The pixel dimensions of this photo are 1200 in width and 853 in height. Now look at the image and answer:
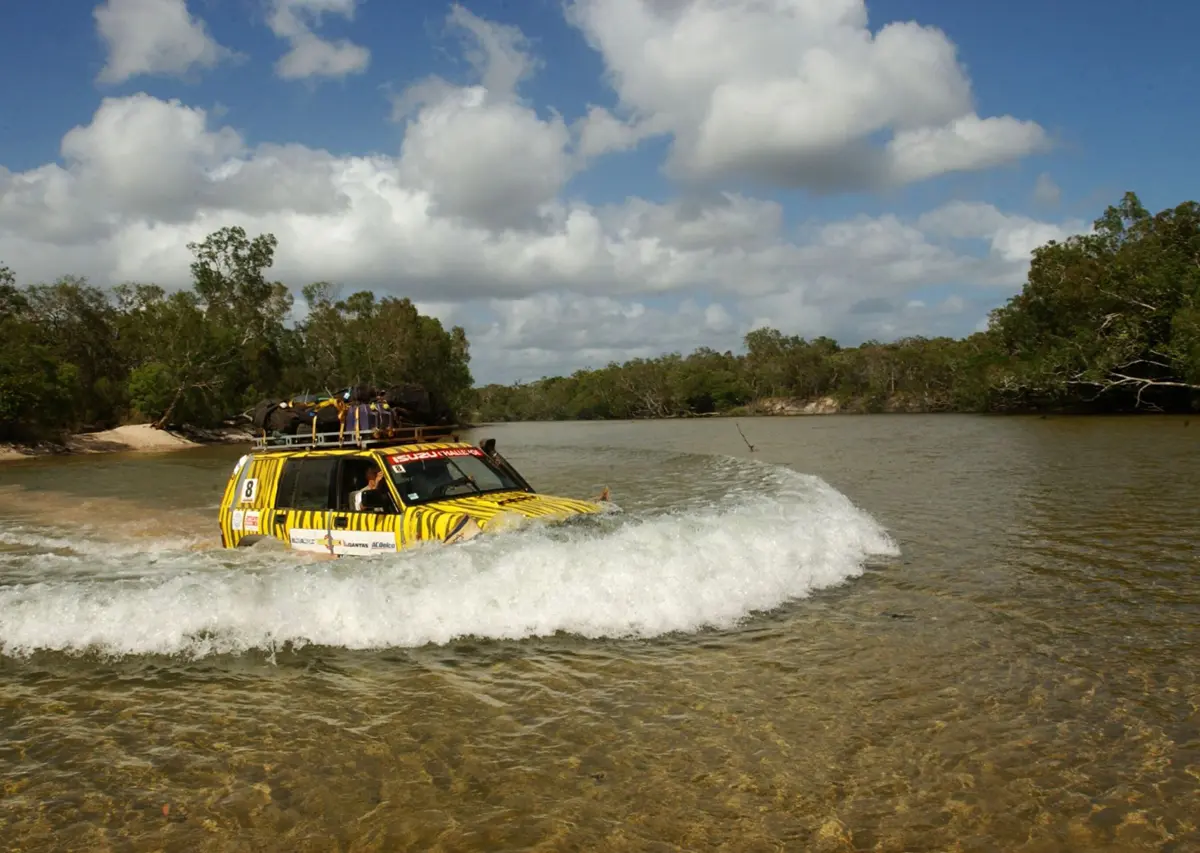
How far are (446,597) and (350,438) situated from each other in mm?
4068

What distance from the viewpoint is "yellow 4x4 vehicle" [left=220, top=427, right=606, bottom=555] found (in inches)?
367

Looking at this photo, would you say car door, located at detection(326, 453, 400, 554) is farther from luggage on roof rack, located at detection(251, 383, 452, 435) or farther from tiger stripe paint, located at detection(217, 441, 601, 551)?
luggage on roof rack, located at detection(251, 383, 452, 435)

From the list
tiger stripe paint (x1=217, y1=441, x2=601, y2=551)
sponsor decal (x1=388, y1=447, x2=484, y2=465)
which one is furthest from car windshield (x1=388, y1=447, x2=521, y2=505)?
tiger stripe paint (x1=217, y1=441, x2=601, y2=551)

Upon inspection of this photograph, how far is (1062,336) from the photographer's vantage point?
6819 centimetres

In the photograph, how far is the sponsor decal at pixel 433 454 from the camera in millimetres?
10016

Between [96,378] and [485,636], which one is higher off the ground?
[96,378]

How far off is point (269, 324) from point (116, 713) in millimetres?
79609

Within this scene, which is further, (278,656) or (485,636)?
(485,636)

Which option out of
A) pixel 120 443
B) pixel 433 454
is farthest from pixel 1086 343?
pixel 120 443

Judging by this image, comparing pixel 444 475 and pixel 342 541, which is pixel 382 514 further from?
pixel 444 475

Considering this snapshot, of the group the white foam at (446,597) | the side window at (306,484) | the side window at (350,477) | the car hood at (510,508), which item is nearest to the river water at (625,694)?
the white foam at (446,597)

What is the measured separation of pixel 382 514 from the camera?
31.5 feet

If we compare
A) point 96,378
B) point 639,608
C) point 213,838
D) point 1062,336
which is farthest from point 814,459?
point 96,378

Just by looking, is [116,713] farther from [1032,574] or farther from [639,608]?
[1032,574]
